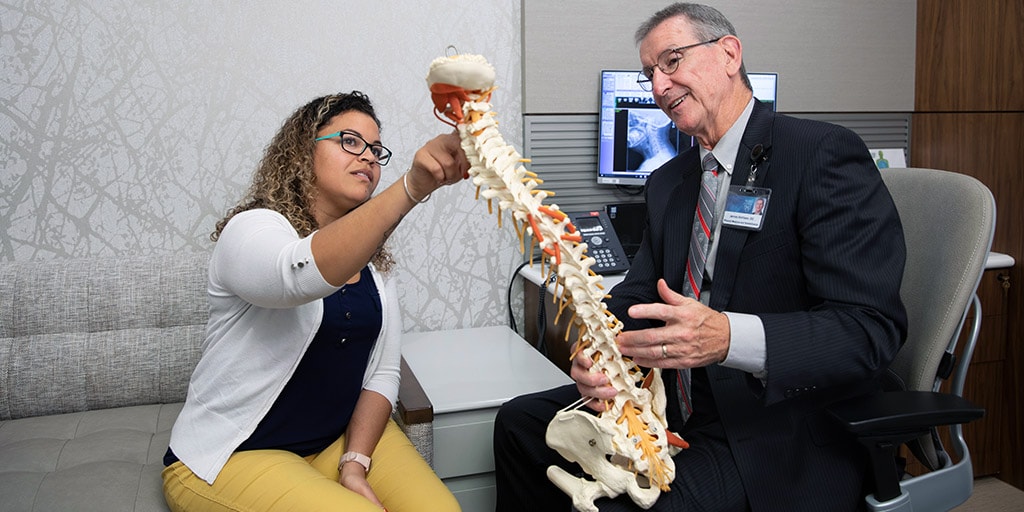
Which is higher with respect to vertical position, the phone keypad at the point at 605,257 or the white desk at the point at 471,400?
the phone keypad at the point at 605,257

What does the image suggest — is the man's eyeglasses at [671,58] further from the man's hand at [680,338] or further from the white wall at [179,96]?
the white wall at [179,96]

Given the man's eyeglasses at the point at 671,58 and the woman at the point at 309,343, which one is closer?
the woman at the point at 309,343

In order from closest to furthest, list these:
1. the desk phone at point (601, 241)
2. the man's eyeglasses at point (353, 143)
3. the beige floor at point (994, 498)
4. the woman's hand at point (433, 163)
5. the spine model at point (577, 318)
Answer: the spine model at point (577, 318)
the woman's hand at point (433, 163)
the man's eyeglasses at point (353, 143)
the desk phone at point (601, 241)
the beige floor at point (994, 498)

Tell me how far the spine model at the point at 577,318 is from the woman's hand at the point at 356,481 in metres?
0.43

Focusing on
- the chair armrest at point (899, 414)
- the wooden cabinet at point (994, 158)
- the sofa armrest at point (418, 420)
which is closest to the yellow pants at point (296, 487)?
the sofa armrest at point (418, 420)

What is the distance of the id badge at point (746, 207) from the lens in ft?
5.09

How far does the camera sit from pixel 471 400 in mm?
2055

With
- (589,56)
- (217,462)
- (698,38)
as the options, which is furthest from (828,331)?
(589,56)

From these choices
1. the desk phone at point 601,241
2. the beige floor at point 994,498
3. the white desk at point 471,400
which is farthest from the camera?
the beige floor at point 994,498

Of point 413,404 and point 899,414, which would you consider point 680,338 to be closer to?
point 899,414

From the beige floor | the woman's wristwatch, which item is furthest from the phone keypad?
the beige floor

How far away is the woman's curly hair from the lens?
170 centimetres

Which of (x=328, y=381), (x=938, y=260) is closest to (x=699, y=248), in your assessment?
(x=938, y=260)

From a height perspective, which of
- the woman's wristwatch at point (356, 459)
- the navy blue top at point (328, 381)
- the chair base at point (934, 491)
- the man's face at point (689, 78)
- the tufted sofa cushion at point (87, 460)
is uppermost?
the man's face at point (689, 78)
